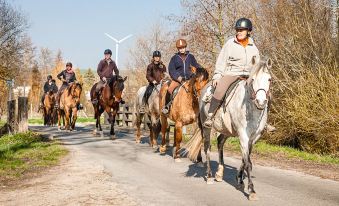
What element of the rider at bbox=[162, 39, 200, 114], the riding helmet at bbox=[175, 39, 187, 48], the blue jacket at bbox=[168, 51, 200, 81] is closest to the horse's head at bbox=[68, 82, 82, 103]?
the rider at bbox=[162, 39, 200, 114]

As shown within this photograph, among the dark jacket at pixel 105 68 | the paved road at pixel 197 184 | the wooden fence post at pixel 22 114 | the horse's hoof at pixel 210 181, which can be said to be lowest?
the paved road at pixel 197 184

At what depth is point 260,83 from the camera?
6539mm

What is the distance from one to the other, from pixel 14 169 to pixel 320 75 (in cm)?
931

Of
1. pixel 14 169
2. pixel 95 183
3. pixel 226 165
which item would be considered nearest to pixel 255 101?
pixel 95 183

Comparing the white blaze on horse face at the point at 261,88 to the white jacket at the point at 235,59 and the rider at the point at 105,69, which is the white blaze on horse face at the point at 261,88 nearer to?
the white jacket at the point at 235,59

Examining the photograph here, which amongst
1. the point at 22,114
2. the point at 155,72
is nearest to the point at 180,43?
the point at 155,72

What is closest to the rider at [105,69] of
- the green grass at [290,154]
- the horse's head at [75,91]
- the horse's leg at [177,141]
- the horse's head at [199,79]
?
the horse's head at [75,91]

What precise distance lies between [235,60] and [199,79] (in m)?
2.53

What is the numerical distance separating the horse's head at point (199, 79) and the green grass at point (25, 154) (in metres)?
4.09

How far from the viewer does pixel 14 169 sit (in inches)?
400

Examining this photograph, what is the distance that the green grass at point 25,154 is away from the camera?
32.9 feet

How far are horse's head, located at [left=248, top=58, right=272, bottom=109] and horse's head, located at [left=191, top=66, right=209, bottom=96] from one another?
3.57 meters

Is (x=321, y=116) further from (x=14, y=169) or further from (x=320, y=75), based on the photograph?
(x=14, y=169)

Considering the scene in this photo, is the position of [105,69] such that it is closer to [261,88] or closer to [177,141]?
[177,141]
